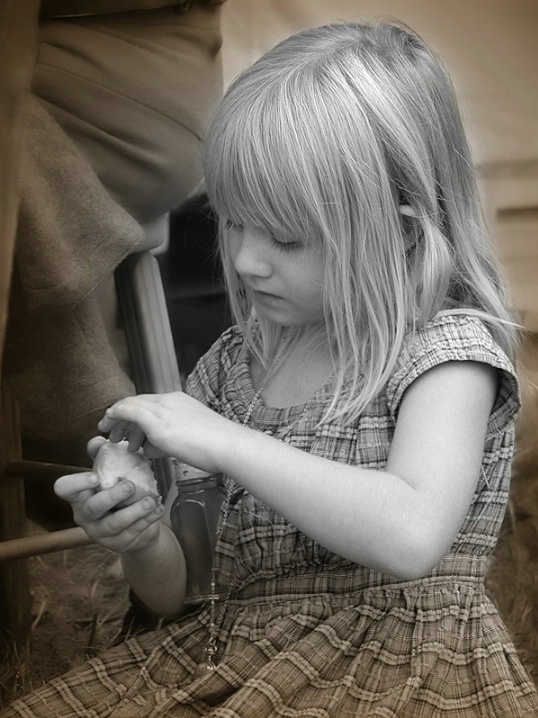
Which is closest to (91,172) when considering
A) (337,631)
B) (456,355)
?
(456,355)

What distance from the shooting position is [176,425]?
33.2 inches

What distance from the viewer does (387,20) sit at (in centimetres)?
99

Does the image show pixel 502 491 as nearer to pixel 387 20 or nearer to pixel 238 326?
pixel 238 326

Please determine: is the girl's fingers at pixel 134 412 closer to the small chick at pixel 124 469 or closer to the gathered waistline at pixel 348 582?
the small chick at pixel 124 469

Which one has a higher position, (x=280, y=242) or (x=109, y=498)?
(x=280, y=242)

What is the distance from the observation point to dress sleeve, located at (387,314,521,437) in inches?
35.0

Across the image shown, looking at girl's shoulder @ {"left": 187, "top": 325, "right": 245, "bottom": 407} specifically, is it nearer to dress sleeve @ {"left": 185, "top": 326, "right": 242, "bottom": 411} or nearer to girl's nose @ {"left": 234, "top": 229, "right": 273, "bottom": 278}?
dress sleeve @ {"left": 185, "top": 326, "right": 242, "bottom": 411}

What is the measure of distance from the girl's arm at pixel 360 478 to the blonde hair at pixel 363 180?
0.33 ft

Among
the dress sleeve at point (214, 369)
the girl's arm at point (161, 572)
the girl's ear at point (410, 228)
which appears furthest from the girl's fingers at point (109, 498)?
the girl's ear at point (410, 228)

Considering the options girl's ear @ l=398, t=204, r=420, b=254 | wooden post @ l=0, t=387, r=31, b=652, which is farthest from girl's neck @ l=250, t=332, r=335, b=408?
wooden post @ l=0, t=387, r=31, b=652

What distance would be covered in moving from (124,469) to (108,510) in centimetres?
4

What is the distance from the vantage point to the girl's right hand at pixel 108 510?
878 millimetres

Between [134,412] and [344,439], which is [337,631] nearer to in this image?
[344,439]

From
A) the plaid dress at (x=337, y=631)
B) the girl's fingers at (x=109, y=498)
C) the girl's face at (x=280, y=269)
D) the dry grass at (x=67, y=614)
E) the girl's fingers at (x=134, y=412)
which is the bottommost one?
the dry grass at (x=67, y=614)
